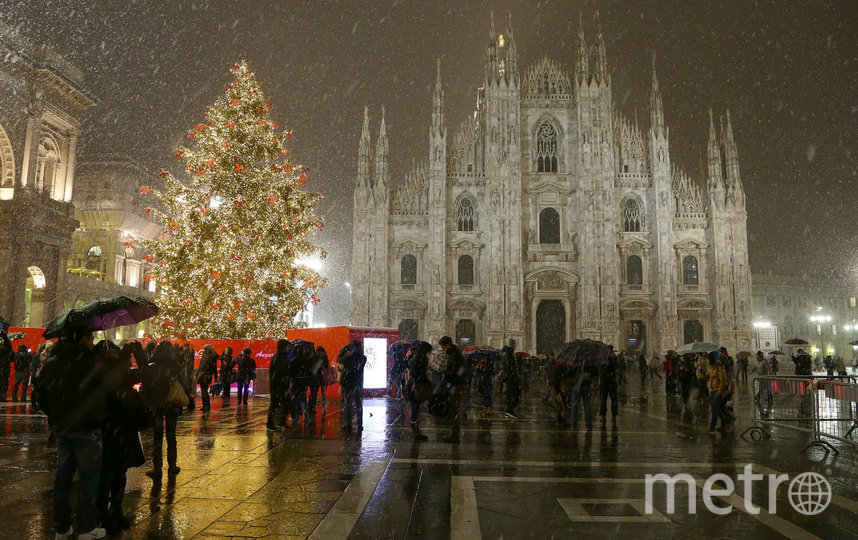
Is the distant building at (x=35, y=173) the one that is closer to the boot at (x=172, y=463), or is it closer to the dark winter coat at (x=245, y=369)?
Result: the dark winter coat at (x=245, y=369)

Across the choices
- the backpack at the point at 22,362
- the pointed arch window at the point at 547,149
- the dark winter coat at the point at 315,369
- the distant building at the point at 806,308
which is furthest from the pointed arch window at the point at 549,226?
the distant building at the point at 806,308

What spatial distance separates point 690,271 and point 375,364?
98.7 ft

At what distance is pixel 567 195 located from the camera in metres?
40.2

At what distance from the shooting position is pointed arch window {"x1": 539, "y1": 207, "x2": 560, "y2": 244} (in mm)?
40281

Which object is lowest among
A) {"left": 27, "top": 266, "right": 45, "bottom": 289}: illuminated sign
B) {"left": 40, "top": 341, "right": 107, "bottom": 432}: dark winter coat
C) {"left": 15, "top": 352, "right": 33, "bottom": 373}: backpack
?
{"left": 15, "top": 352, "right": 33, "bottom": 373}: backpack

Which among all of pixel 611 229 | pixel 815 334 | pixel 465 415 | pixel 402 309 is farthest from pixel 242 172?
pixel 815 334

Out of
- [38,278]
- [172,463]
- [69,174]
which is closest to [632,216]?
[69,174]

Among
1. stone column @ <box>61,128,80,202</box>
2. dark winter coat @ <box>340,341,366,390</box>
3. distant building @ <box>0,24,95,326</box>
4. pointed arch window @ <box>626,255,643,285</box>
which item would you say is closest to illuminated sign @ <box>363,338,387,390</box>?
dark winter coat @ <box>340,341,366,390</box>

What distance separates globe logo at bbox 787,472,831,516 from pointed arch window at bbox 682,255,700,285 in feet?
115

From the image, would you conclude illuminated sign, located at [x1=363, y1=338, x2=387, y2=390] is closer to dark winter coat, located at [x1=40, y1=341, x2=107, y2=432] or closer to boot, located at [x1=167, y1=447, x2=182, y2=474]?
boot, located at [x1=167, y1=447, x2=182, y2=474]

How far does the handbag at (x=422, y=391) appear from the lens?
913 cm

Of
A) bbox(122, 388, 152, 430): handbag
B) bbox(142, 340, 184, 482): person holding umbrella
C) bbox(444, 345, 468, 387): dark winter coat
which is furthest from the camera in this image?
bbox(444, 345, 468, 387): dark winter coat

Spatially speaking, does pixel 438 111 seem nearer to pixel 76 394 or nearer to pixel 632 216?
pixel 632 216

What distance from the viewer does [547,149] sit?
4100 cm
